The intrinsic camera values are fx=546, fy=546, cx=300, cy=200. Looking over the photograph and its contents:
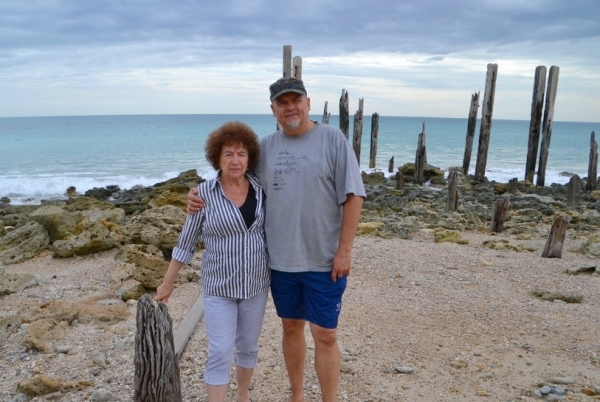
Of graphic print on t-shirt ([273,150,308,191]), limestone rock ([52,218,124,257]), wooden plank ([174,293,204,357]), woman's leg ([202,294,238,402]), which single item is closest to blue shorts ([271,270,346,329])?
woman's leg ([202,294,238,402])

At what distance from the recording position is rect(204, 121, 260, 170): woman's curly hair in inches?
127

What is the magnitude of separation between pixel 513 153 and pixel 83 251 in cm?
4393

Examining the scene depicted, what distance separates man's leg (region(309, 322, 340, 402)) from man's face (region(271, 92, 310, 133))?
1179 mm

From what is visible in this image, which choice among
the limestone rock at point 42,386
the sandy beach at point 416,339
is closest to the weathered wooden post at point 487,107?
the sandy beach at point 416,339

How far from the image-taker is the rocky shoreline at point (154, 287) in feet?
13.7

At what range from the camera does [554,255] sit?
27.4ft

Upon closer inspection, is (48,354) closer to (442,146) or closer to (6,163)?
(6,163)

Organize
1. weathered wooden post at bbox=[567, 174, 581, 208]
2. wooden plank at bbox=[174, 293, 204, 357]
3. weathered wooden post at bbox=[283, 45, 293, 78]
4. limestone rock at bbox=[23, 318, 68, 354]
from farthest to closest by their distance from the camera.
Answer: weathered wooden post at bbox=[567, 174, 581, 208], weathered wooden post at bbox=[283, 45, 293, 78], limestone rock at bbox=[23, 318, 68, 354], wooden plank at bbox=[174, 293, 204, 357]

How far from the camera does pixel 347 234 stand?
312cm

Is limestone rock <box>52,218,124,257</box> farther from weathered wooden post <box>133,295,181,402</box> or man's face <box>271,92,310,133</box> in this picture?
man's face <box>271,92,310,133</box>

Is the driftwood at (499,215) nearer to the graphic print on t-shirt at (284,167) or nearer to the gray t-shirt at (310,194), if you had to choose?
the gray t-shirt at (310,194)

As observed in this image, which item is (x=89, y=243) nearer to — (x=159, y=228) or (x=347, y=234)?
(x=159, y=228)

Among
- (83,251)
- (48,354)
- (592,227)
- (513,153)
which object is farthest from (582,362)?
(513,153)

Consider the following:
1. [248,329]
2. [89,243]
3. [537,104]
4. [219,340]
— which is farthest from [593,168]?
[219,340]
